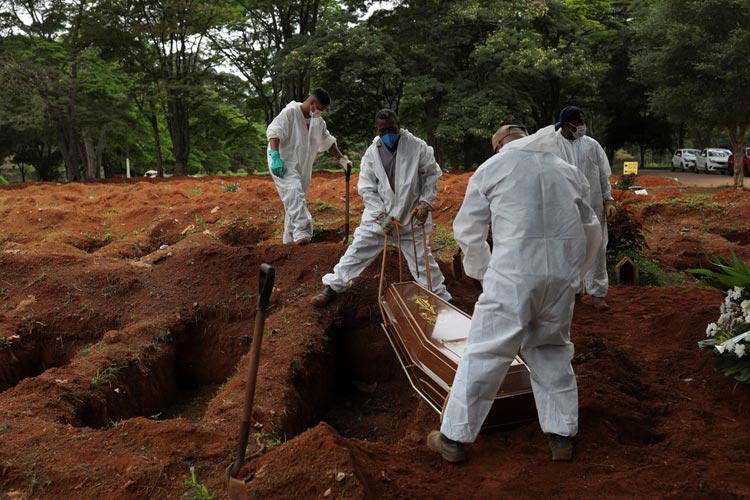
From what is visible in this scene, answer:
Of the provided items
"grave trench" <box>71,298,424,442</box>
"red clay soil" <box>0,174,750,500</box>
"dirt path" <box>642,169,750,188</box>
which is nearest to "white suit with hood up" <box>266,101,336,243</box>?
"red clay soil" <box>0,174,750,500</box>

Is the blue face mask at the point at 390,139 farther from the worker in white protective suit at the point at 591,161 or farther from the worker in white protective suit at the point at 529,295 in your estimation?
the worker in white protective suit at the point at 529,295

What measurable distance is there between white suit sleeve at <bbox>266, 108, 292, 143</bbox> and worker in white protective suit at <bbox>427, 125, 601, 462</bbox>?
13.3ft

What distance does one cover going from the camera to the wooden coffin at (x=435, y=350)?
352 centimetres

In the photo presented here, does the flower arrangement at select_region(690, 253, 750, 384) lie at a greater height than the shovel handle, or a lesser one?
lesser

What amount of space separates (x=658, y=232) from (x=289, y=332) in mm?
7921

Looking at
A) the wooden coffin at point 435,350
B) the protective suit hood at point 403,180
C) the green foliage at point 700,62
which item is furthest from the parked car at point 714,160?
the wooden coffin at point 435,350

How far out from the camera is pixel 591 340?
15.5 feet

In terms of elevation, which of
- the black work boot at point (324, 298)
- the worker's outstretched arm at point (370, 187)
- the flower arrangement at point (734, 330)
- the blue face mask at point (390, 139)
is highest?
the blue face mask at point (390, 139)

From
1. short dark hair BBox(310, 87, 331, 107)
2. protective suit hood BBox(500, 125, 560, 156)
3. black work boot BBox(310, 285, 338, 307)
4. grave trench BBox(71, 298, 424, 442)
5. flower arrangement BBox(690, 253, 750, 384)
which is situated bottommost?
grave trench BBox(71, 298, 424, 442)

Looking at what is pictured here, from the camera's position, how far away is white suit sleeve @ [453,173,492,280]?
129 inches

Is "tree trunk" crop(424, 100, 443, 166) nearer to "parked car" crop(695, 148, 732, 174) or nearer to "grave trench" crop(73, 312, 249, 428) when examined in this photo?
"parked car" crop(695, 148, 732, 174)

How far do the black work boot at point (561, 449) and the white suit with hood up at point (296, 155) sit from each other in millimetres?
4503

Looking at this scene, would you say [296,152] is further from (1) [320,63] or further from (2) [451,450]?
(1) [320,63]

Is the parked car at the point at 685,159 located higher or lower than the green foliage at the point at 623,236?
higher
